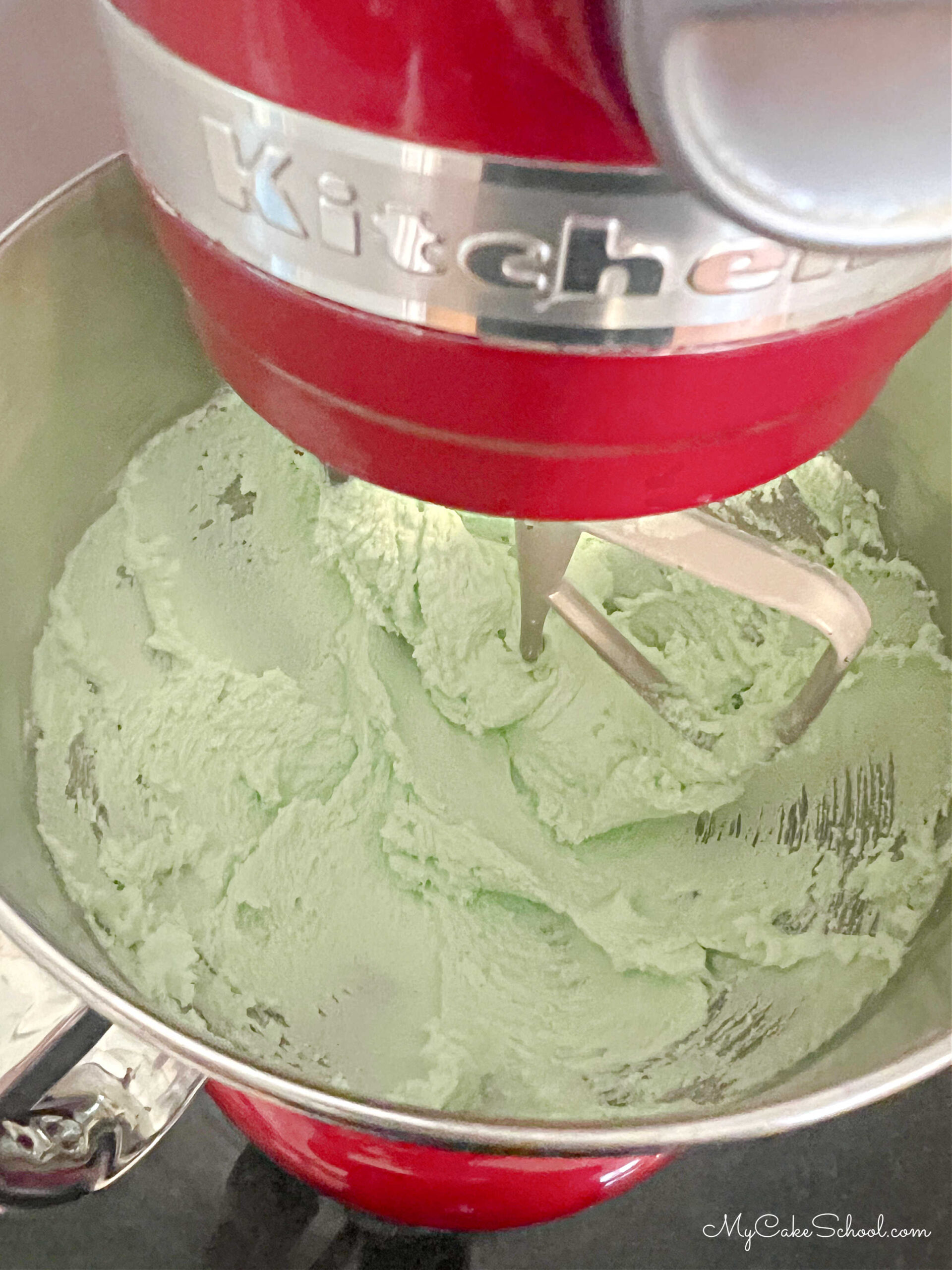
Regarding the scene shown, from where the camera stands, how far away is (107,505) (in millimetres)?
666

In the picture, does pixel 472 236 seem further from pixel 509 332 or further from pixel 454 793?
pixel 454 793

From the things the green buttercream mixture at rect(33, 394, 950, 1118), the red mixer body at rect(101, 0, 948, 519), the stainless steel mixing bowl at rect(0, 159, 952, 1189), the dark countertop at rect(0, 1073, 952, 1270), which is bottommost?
the dark countertop at rect(0, 1073, 952, 1270)

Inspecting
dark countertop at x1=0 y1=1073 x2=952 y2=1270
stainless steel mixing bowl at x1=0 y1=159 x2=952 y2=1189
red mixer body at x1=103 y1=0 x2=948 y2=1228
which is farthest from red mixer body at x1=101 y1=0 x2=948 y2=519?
dark countertop at x1=0 y1=1073 x2=952 y2=1270

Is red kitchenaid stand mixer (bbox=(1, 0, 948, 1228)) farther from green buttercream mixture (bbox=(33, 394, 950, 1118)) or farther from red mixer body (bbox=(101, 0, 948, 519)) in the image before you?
green buttercream mixture (bbox=(33, 394, 950, 1118))

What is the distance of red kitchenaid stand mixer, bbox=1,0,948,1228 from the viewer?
0.70 ft

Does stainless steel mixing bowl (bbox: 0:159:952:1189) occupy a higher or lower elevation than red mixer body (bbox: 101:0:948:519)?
lower

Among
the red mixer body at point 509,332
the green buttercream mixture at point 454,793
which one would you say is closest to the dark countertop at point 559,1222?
the green buttercream mixture at point 454,793

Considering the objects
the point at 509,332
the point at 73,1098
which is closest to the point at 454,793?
the point at 73,1098

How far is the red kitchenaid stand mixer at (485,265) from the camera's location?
0.70ft

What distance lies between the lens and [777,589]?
0.49 meters

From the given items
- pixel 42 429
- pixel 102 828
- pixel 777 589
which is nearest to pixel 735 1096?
pixel 777 589

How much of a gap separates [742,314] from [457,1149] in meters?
0.28

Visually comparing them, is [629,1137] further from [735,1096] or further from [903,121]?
[903,121]

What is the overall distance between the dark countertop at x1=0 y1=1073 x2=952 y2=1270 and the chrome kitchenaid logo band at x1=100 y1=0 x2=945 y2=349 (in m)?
0.61
